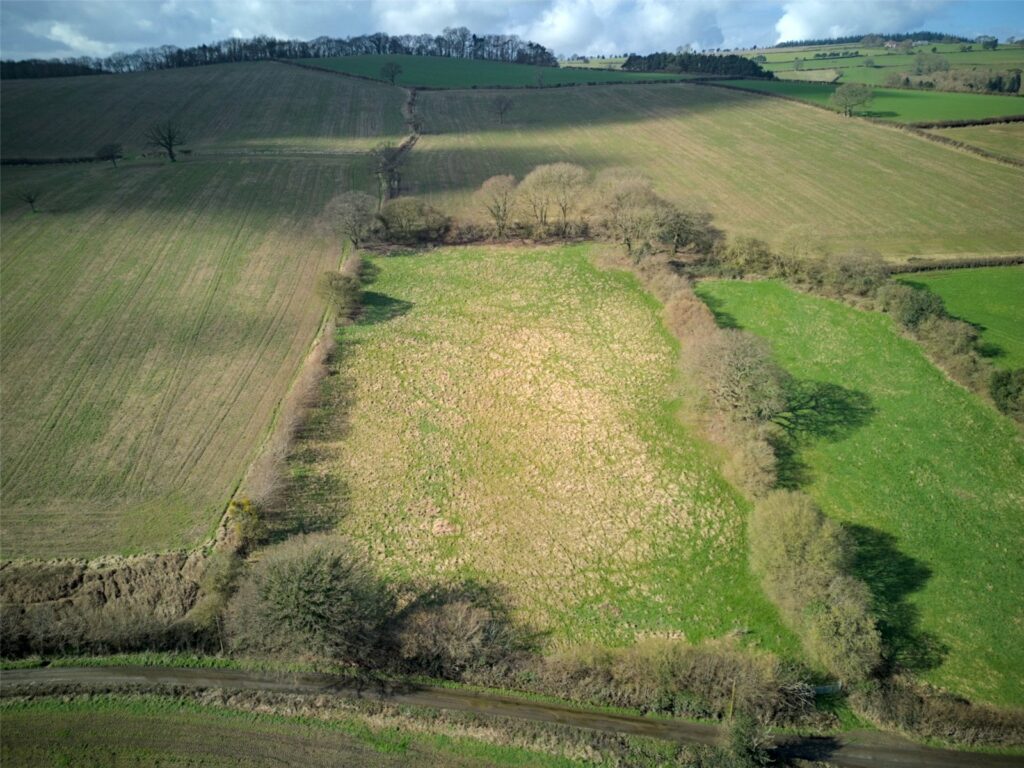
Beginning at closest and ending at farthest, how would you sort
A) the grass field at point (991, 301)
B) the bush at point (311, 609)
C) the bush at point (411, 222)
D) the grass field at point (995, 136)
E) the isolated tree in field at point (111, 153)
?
the bush at point (311, 609)
the grass field at point (991, 301)
the bush at point (411, 222)
the grass field at point (995, 136)
the isolated tree in field at point (111, 153)

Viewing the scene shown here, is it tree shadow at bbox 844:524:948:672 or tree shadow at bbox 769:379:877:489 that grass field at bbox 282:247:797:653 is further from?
tree shadow at bbox 769:379:877:489

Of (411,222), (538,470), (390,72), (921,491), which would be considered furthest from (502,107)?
(921,491)

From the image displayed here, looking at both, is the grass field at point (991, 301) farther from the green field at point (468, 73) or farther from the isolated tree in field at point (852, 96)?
the green field at point (468, 73)

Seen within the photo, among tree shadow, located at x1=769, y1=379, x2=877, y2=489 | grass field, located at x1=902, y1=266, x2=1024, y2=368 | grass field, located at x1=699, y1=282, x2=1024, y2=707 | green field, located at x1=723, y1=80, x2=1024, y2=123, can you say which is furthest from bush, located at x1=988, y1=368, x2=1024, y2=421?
green field, located at x1=723, y1=80, x2=1024, y2=123

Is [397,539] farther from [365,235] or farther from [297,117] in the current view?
[297,117]

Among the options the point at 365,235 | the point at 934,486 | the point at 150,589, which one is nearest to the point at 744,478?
the point at 934,486

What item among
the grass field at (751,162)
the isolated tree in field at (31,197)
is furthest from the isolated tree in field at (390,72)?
the isolated tree in field at (31,197)
